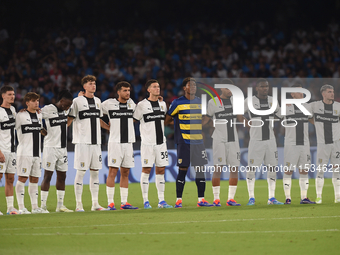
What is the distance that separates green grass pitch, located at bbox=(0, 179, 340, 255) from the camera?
5949mm

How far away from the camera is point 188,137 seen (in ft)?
32.1

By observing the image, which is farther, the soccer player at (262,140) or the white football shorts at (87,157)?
the soccer player at (262,140)

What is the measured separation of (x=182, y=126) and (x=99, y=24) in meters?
12.6

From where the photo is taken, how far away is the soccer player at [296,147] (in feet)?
33.1

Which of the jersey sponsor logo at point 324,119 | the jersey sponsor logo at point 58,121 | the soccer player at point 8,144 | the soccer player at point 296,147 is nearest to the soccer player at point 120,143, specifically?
the jersey sponsor logo at point 58,121

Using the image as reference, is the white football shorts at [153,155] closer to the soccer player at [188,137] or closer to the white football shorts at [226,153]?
the soccer player at [188,137]

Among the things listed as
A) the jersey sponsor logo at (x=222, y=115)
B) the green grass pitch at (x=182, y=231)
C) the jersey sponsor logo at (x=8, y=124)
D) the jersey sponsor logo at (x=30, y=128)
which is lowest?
the green grass pitch at (x=182, y=231)

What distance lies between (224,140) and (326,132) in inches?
80.5

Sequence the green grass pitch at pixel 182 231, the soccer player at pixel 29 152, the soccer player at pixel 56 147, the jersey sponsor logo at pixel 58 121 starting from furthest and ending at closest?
the jersey sponsor logo at pixel 58 121
the soccer player at pixel 56 147
the soccer player at pixel 29 152
the green grass pitch at pixel 182 231

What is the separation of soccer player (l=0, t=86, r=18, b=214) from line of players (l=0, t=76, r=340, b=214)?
0.02m

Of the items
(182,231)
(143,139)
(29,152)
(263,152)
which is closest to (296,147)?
(263,152)

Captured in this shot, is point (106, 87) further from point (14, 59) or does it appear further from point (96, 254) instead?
point (96, 254)

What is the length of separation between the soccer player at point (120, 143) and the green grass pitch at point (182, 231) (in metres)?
0.60

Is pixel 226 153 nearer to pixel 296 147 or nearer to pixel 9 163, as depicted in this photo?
pixel 296 147
